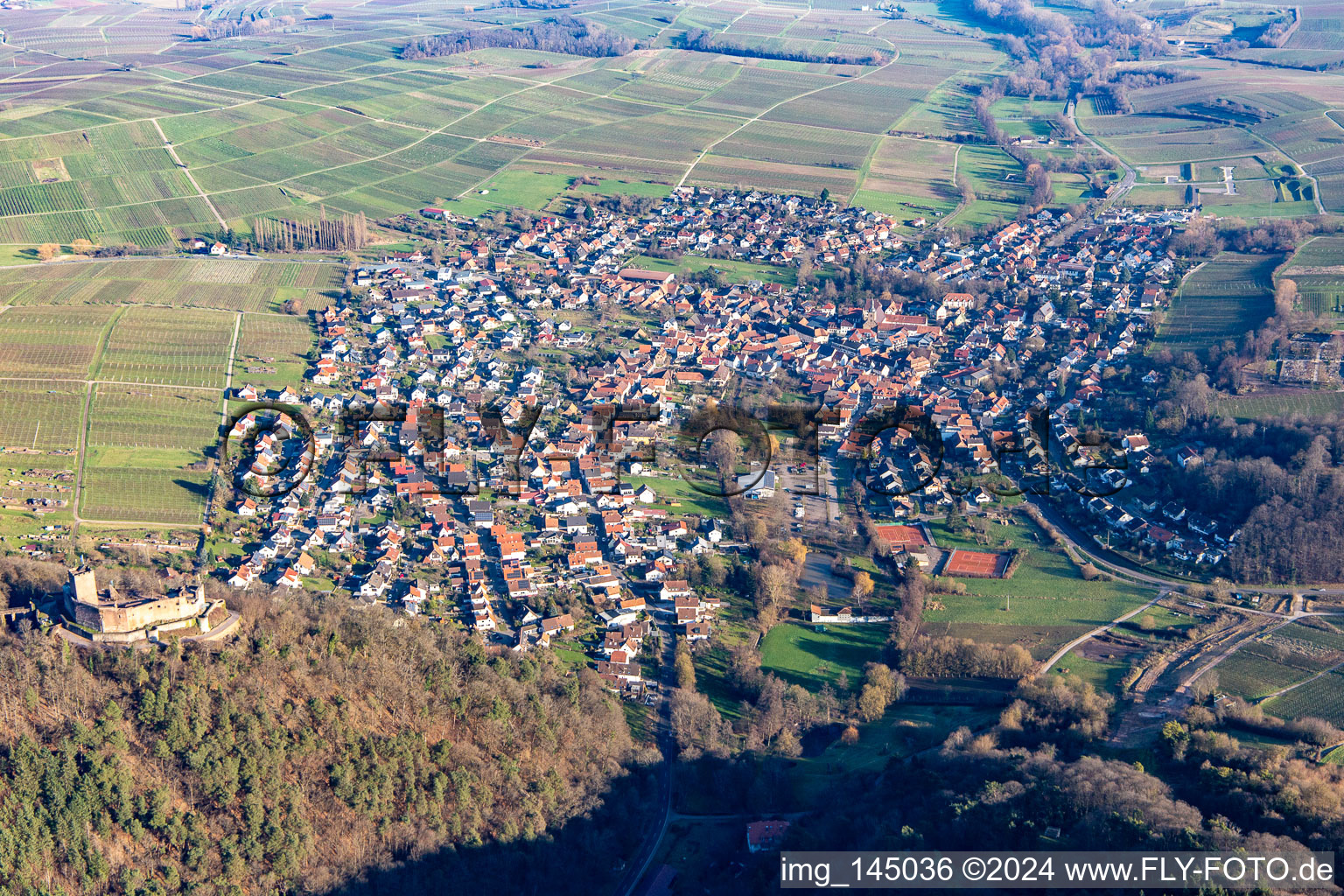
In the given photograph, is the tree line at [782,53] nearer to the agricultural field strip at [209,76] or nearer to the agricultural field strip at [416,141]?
the agricultural field strip at [416,141]

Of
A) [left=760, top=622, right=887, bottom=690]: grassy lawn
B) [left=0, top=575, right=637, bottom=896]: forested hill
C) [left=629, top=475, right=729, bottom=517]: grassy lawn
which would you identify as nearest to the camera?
[left=0, top=575, right=637, bottom=896]: forested hill

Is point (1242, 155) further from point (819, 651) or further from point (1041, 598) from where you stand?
point (819, 651)

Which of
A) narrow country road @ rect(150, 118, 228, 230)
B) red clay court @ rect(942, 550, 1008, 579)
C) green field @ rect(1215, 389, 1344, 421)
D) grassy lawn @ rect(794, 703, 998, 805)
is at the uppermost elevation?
narrow country road @ rect(150, 118, 228, 230)

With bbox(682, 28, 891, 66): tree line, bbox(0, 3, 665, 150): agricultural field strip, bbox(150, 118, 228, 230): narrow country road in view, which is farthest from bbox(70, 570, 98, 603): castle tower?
bbox(682, 28, 891, 66): tree line

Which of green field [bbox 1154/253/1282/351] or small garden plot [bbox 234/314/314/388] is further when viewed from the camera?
green field [bbox 1154/253/1282/351]

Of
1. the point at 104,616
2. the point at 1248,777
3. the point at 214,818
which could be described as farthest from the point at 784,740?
the point at 104,616

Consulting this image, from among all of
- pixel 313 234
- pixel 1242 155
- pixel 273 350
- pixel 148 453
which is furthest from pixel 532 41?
pixel 148 453

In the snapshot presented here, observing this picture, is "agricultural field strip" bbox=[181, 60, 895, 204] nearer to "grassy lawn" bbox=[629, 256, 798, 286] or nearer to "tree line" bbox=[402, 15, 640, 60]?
"tree line" bbox=[402, 15, 640, 60]
